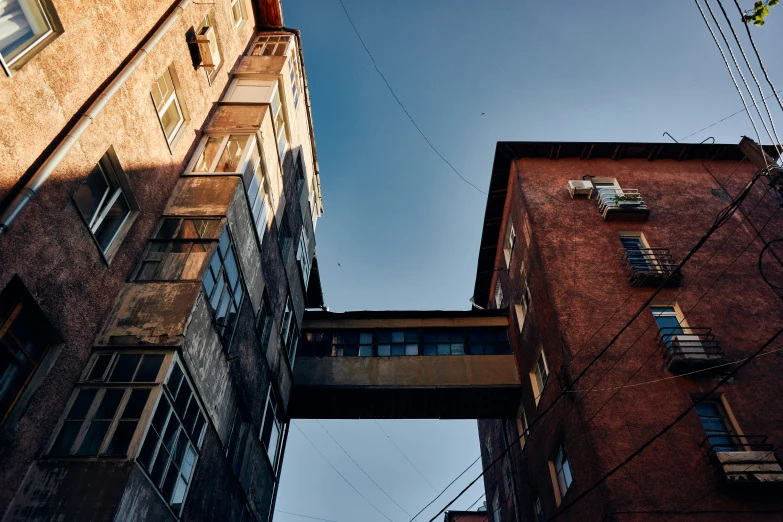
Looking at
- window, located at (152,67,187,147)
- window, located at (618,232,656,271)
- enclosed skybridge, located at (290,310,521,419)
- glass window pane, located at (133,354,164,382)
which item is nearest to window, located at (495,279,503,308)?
enclosed skybridge, located at (290,310,521,419)

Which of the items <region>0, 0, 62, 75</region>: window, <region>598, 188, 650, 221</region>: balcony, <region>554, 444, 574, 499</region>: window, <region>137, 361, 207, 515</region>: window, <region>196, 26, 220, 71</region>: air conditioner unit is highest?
<region>196, 26, 220, 71</region>: air conditioner unit

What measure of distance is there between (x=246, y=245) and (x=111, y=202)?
14.1ft

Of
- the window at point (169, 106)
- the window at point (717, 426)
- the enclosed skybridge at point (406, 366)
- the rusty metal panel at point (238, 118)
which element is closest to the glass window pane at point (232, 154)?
the rusty metal panel at point (238, 118)

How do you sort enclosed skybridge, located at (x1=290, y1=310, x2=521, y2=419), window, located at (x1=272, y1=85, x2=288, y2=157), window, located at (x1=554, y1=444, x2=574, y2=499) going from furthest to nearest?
enclosed skybridge, located at (x1=290, y1=310, x2=521, y2=419)
window, located at (x1=272, y1=85, x2=288, y2=157)
window, located at (x1=554, y1=444, x2=574, y2=499)

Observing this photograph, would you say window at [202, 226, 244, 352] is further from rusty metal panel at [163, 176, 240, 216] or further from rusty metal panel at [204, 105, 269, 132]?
rusty metal panel at [204, 105, 269, 132]

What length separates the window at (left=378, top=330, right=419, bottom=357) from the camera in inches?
934

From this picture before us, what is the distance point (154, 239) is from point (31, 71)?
16.7 ft

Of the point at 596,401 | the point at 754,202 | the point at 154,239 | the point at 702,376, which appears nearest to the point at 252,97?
the point at 154,239

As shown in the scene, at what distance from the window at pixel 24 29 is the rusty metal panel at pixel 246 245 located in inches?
227

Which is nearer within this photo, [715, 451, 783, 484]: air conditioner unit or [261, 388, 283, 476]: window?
[715, 451, 783, 484]: air conditioner unit

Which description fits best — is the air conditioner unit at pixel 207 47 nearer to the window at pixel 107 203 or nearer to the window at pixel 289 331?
the window at pixel 107 203

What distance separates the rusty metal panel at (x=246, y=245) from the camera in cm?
1512

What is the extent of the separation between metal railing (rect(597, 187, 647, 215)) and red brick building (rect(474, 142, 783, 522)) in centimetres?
7

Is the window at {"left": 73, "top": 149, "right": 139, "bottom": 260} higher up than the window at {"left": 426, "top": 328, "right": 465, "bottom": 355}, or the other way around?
the window at {"left": 426, "top": 328, "right": 465, "bottom": 355}
